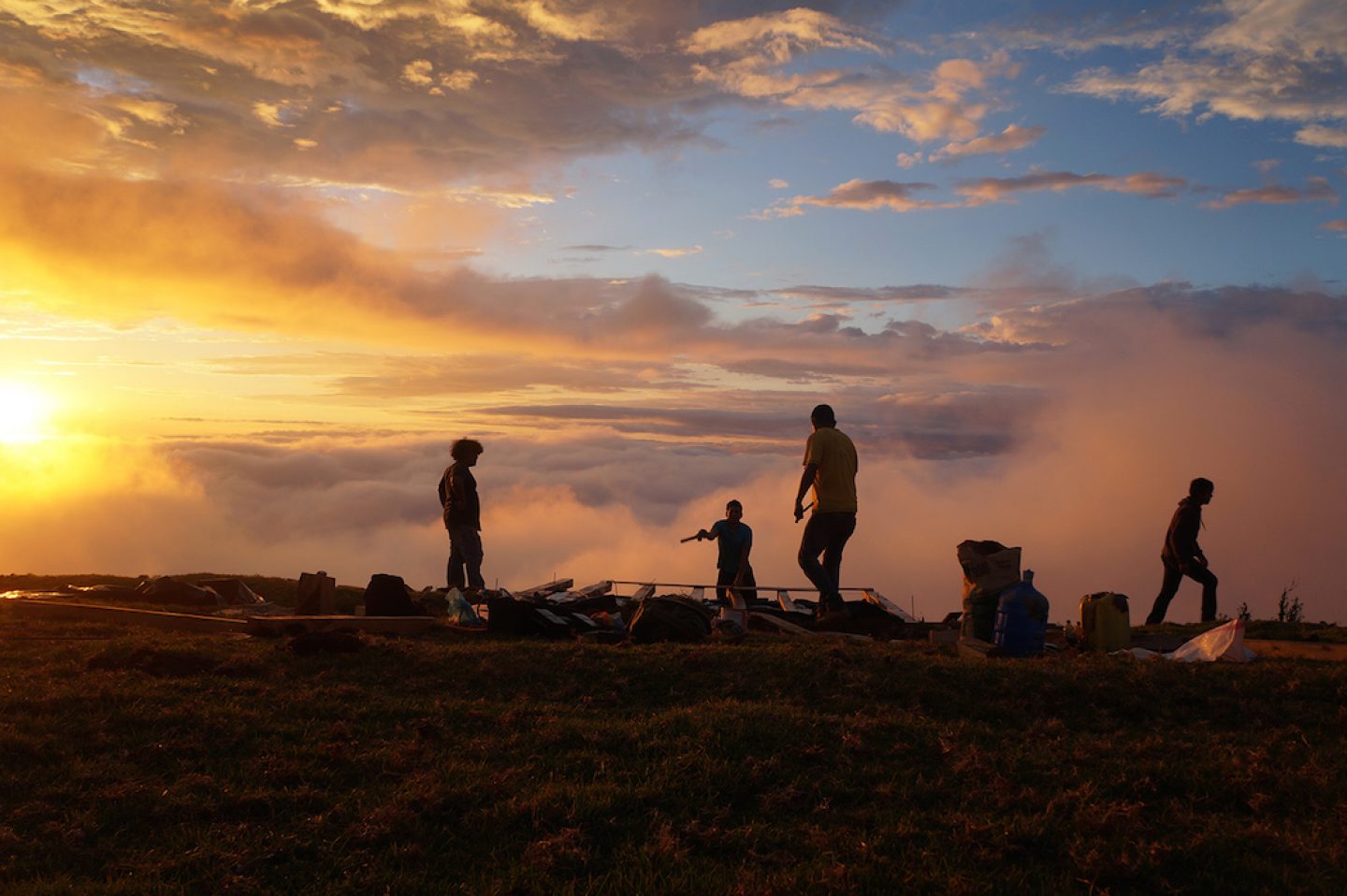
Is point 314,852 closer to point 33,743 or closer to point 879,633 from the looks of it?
point 33,743

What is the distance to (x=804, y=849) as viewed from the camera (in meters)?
5.81

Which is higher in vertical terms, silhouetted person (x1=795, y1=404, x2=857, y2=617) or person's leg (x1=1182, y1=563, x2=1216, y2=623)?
silhouetted person (x1=795, y1=404, x2=857, y2=617)

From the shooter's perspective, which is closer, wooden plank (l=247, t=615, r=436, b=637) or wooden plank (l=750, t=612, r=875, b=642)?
wooden plank (l=247, t=615, r=436, b=637)

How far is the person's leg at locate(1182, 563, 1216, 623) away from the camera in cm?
1524

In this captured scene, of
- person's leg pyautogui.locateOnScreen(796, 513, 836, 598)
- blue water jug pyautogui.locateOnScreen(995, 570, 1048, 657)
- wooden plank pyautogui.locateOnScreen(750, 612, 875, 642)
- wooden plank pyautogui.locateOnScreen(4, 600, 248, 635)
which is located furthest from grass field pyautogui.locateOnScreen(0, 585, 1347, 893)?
person's leg pyautogui.locateOnScreen(796, 513, 836, 598)

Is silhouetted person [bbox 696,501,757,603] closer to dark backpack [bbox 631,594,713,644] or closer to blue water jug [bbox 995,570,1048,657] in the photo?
dark backpack [bbox 631,594,713,644]

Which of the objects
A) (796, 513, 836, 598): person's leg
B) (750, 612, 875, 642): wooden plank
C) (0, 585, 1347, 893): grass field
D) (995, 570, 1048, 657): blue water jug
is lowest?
(0, 585, 1347, 893): grass field

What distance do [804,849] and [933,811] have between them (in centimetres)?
91

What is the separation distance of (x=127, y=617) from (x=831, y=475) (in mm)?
8702

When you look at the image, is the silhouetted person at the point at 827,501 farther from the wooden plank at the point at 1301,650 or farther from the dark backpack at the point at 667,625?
the wooden plank at the point at 1301,650

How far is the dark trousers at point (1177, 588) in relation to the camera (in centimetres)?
1527

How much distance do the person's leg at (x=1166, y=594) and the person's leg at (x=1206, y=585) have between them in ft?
0.59

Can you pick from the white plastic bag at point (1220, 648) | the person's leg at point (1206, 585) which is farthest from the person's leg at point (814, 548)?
the person's leg at point (1206, 585)

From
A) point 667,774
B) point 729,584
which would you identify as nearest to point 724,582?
point 729,584
